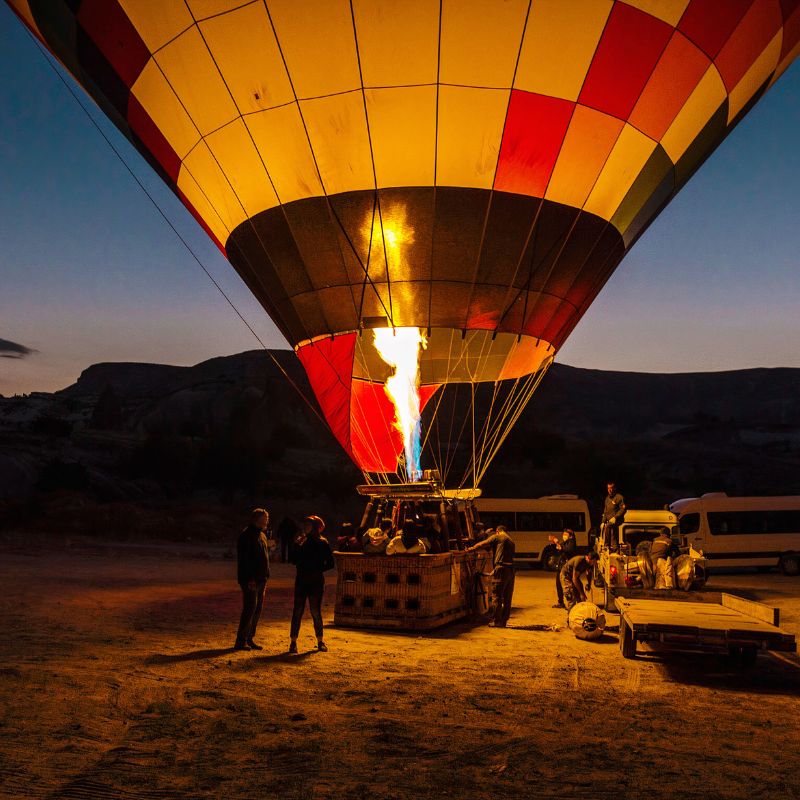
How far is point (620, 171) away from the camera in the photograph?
394 inches

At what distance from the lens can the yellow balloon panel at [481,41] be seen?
8484mm

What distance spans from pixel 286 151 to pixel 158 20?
1896 millimetres

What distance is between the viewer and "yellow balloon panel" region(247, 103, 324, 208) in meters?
9.23

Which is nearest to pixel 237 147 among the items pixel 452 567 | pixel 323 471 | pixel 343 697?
pixel 452 567

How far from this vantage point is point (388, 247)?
9.67m

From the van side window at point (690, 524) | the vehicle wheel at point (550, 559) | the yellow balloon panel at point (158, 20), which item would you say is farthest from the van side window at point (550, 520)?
the yellow balloon panel at point (158, 20)

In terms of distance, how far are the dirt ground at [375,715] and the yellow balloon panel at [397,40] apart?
5.84m

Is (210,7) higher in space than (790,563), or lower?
higher

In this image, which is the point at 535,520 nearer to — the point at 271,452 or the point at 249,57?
the point at 249,57


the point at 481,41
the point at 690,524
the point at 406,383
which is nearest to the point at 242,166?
the point at 481,41

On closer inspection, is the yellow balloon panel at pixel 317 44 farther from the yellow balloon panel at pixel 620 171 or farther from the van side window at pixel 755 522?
the van side window at pixel 755 522

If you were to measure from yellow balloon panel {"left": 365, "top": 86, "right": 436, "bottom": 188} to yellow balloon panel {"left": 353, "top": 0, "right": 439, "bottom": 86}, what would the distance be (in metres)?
0.15

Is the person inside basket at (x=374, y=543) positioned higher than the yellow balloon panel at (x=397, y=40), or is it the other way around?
the yellow balloon panel at (x=397, y=40)

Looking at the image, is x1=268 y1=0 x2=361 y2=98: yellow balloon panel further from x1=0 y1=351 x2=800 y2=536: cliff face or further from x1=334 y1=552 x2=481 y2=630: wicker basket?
x1=0 y1=351 x2=800 y2=536: cliff face
